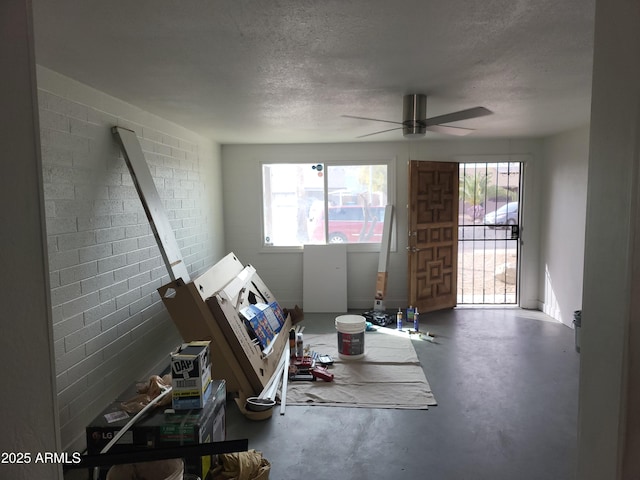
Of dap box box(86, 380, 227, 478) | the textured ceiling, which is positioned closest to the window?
the textured ceiling

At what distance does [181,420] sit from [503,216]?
5.27 meters

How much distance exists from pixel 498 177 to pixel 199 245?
4310mm

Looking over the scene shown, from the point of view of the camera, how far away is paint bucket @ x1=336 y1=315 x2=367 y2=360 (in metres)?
3.96

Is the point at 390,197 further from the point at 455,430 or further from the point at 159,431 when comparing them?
the point at 159,431

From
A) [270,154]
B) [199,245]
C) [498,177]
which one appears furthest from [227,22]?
[498,177]

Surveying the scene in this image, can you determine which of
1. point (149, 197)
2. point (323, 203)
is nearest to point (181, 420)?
point (149, 197)

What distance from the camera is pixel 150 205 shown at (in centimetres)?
332

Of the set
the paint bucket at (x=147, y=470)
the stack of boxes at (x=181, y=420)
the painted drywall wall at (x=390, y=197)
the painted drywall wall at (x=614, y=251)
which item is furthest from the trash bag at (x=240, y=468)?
the painted drywall wall at (x=390, y=197)

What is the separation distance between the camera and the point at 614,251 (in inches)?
31.8

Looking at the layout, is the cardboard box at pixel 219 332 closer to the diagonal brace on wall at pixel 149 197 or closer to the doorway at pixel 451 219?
the diagonal brace on wall at pixel 149 197

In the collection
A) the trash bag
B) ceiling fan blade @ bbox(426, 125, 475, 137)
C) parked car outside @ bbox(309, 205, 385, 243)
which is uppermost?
ceiling fan blade @ bbox(426, 125, 475, 137)

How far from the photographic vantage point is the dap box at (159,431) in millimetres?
2002

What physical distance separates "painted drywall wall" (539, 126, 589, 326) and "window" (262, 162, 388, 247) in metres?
2.20

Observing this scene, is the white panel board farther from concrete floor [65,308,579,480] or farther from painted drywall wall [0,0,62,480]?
A: painted drywall wall [0,0,62,480]
